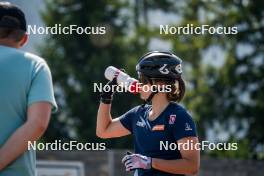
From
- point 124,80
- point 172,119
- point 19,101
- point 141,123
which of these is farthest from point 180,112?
point 19,101

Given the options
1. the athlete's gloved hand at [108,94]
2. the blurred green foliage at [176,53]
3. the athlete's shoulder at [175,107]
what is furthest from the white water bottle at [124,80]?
the blurred green foliage at [176,53]

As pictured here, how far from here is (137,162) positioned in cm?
548

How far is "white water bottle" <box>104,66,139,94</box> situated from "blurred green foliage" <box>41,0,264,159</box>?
1298 cm

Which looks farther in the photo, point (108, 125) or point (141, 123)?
point (108, 125)

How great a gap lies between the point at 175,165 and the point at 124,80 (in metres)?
0.94

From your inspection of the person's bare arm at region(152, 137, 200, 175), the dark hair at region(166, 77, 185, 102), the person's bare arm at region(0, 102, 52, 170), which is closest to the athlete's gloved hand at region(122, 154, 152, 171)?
the person's bare arm at region(152, 137, 200, 175)

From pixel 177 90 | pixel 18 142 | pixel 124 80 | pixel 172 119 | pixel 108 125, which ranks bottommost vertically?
pixel 18 142

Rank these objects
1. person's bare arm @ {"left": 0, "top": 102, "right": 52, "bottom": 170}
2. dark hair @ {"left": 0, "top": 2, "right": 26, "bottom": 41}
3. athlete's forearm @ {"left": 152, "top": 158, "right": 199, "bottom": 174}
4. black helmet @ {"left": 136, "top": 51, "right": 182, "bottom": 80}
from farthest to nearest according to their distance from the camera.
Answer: black helmet @ {"left": 136, "top": 51, "right": 182, "bottom": 80}
athlete's forearm @ {"left": 152, "top": 158, "right": 199, "bottom": 174}
dark hair @ {"left": 0, "top": 2, "right": 26, "bottom": 41}
person's bare arm @ {"left": 0, "top": 102, "right": 52, "bottom": 170}

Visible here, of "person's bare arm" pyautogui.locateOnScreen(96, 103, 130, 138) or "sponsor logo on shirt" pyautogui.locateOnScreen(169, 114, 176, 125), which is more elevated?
"person's bare arm" pyautogui.locateOnScreen(96, 103, 130, 138)

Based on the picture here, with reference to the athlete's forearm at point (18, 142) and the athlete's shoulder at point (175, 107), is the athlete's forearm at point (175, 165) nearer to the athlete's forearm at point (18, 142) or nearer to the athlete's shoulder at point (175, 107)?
the athlete's shoulder at point (175, 107)

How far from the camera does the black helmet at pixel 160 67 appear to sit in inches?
231

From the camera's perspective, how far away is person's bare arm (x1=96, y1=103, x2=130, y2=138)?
6.16 metres

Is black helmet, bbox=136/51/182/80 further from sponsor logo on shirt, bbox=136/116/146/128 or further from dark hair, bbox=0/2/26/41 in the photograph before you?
dark hair, bbox=0/2/26/41

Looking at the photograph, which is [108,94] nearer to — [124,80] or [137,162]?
[124,80]
